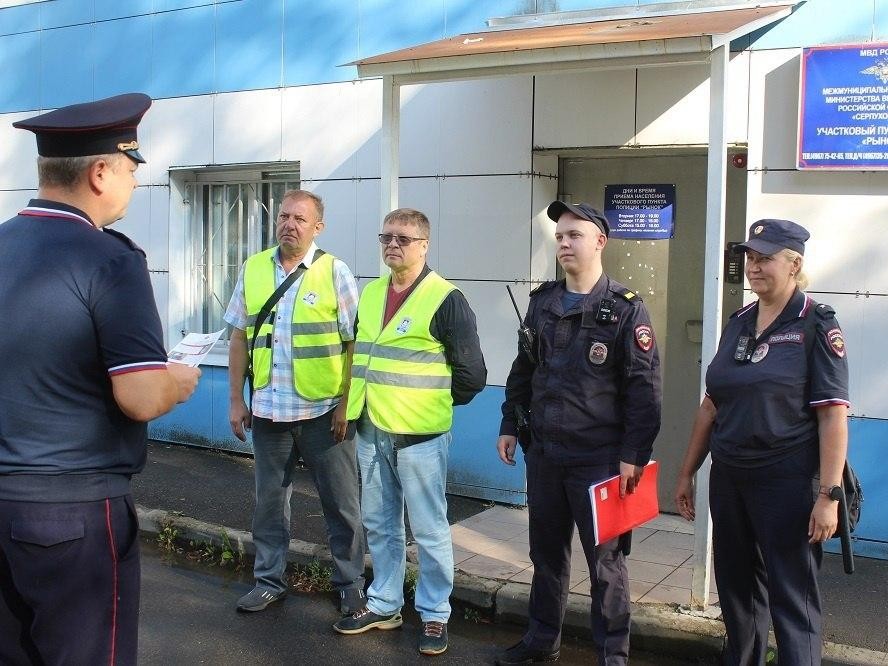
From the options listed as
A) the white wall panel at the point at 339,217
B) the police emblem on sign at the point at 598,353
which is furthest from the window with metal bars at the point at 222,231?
the police emblem on sign at the point at 598,353

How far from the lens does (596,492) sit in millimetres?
3980

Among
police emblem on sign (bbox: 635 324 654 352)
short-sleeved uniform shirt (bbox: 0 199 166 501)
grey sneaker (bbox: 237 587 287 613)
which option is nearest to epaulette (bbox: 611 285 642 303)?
police emblem on sign (bbox: 635 324 654 352)

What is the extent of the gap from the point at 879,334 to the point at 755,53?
1859mm

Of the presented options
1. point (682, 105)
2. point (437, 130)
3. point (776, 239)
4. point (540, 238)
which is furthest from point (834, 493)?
point (437, 130)

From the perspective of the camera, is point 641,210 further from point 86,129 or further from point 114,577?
point 114,577

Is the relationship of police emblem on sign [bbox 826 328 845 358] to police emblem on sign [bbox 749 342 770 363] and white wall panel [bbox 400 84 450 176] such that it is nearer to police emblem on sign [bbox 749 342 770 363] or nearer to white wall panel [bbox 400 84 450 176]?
police emblem on sign [bbox 749 342 770 363]

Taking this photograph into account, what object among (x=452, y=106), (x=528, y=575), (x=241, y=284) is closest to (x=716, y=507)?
(x=528, y=575)

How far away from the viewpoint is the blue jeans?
4.66 m

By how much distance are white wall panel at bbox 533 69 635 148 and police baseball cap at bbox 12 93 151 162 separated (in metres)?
4.32

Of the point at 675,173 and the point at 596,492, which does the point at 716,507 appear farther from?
the point at 675,173

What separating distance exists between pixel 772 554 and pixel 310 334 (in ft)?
8.16

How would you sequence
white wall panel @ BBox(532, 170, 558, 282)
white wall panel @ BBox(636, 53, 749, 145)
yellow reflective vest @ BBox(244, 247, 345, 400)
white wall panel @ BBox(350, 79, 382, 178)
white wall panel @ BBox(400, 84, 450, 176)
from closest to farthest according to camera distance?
yellow reflective vest @ BBox(244, 247, 345, 400) → white wall panel @ BBox(636, 53, 749, 145) → white wall panel @ BBox(532, 170, 558, 282) → white wall panel @ BBox(400, 84, 450, 176) → white wall panel @ BBox(350, 79, 382, 178)

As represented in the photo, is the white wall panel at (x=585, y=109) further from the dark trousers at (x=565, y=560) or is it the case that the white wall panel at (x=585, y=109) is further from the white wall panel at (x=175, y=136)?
the white wall panel at (x=175, y=136)

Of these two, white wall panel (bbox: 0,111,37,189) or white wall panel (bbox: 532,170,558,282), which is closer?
white wall panel (bbox: 532,170,558,282)
